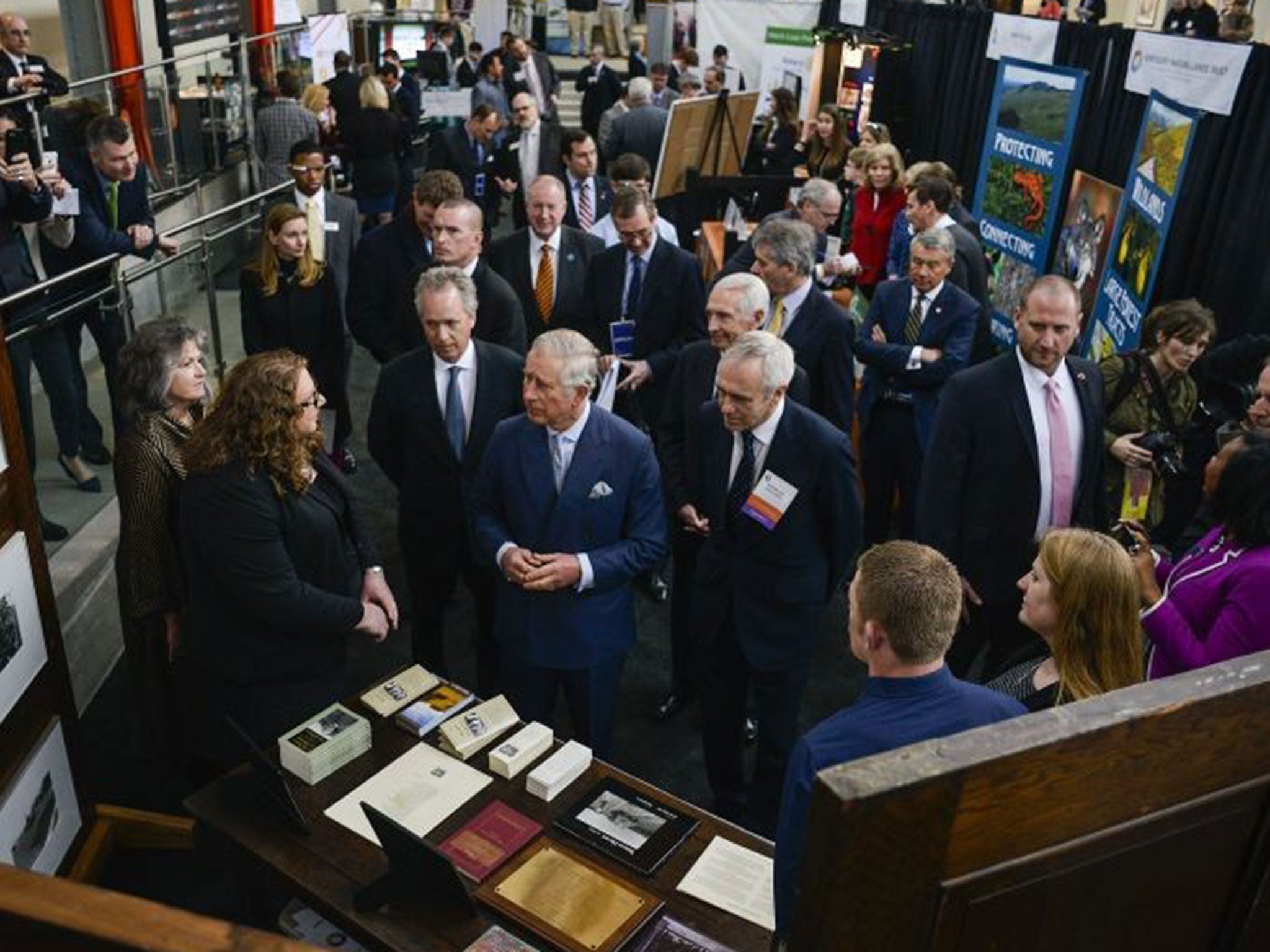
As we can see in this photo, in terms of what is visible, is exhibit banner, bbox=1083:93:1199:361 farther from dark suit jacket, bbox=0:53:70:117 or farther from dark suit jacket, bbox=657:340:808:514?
dark suit jacket, bbox=0:53:70:117

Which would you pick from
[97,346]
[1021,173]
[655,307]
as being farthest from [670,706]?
[1021,173]

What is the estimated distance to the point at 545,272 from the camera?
4.74 meters

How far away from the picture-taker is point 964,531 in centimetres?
344

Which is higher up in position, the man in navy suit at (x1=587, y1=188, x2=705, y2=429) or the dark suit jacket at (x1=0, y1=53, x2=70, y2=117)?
the dark suit jacket at (x1=0, y1=53, x2=70, y2=117)

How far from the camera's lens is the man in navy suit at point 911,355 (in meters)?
4.30

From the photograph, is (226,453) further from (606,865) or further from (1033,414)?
(1033,414)

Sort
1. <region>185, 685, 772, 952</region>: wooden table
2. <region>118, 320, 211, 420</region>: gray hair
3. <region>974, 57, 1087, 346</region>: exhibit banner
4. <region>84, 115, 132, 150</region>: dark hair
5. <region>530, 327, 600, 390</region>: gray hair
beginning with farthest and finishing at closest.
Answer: <region>974, 57, 1087, 346</region>: exhibit banner → <region>84, 115, 132, 150</region>: dark hair → <region>118, 320, 211, 420</region>: gray hair → <region>530, 327, 600, 390</region>: gray hair → <region>185, 685, 772, 952</region>: wooden table

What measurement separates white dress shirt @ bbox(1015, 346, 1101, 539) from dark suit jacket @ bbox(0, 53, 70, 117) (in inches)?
187

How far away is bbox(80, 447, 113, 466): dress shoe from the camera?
4395 millimetres

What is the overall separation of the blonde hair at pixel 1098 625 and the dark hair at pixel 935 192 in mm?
3325

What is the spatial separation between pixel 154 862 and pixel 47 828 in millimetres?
473

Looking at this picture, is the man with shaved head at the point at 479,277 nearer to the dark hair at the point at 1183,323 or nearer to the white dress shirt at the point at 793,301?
the white dress shirt at the point at 793,301

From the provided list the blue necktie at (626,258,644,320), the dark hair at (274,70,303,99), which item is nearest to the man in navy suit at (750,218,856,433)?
the blue necktie at (626,258,644,320)

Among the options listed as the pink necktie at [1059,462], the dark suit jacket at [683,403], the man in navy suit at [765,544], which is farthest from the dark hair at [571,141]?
the pink necktie at [1059,462]
